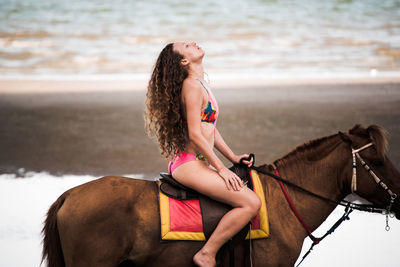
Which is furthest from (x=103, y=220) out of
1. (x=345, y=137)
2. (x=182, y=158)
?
(x=345, y=137)

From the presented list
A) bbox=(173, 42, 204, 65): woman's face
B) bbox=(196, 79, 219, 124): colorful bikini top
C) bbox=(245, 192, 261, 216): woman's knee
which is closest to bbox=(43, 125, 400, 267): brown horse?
bbox=(245, 192, 261, 216): woman's knee

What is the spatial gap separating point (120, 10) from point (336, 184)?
16.0m

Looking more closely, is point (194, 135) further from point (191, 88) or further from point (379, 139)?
point (379, 139)

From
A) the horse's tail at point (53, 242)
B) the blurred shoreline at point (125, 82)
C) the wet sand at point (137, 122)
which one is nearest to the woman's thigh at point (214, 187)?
the horse's tail at point (53, 242)

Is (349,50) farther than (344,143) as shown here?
Yes

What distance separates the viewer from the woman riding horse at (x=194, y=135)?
2.34 metres

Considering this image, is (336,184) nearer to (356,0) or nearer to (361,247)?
(361,247)

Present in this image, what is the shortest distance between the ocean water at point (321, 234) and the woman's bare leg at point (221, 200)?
1762 mm

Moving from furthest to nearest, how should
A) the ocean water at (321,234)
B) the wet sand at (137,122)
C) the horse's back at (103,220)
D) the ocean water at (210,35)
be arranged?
the ocean water at (210,35) < the wet sand at (137,122) < the ocean water at (321,234) < the horse's back at (103,220)

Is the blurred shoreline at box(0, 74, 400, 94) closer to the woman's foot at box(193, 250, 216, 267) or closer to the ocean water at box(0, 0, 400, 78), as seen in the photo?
the ocean water at box(0, 0, 400, 78)

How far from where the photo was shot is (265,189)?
254cm

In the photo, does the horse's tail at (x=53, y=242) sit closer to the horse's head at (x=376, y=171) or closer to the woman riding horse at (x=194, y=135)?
the woman riding horse at (x=194, y=135)

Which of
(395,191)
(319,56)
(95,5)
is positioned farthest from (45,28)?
(395,191)

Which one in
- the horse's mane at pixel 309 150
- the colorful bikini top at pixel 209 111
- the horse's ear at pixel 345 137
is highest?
the colorful bikini top at pixel 209 111
